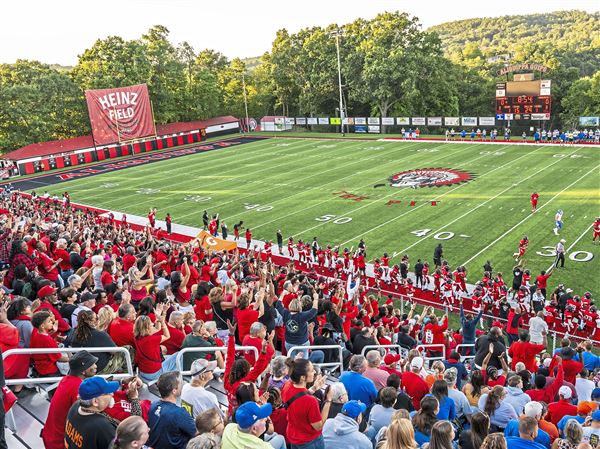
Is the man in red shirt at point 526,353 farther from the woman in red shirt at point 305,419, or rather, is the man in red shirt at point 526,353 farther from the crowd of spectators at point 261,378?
the woman in red shirt at point 305,419

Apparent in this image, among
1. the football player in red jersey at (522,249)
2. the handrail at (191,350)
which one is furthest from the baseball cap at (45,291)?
the football player in red jersey at (522,249)

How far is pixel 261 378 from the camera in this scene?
22.8 feet

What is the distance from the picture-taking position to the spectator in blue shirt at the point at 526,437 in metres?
5.23

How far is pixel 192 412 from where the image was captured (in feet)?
18.4

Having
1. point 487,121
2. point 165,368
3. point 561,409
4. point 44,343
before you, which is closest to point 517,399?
point 561,409

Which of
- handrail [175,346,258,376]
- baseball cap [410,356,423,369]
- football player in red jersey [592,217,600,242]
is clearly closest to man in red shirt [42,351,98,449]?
handrail [175,346,258,376]

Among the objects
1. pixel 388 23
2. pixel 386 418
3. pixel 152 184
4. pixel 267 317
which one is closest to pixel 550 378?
pixel 386 418

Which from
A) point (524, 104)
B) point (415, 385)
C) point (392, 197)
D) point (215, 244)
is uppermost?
point (524, 104)

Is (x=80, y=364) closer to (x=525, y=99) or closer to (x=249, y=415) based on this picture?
(x=249, y=415)

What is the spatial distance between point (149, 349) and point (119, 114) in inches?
2203

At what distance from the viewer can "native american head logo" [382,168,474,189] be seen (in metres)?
35.7

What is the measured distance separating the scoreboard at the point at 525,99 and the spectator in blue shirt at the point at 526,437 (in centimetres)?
4814

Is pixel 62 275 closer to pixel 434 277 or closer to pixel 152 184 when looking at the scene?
pixel 434 277

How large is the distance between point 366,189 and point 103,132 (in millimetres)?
33665
